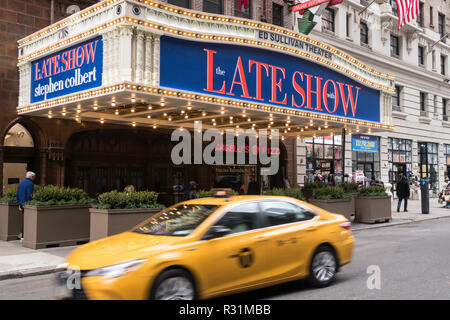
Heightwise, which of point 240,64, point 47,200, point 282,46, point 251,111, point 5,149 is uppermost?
point 282,46

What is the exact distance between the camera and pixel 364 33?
29016mm

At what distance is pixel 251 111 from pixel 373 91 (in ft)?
25.8

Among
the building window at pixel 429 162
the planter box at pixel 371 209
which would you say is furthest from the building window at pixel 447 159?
the planter box at pixel 371 209

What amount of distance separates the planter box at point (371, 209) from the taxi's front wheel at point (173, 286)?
13.1m

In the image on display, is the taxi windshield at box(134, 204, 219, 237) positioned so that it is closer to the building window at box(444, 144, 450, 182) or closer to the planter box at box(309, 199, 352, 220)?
the planter box at box(309, 199, 352, 220)

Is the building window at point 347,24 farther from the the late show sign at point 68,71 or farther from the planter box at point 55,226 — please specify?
the planter box at point 55,226

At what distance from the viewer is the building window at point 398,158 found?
1211 inches

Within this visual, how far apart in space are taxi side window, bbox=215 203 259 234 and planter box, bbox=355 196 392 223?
1178 cm

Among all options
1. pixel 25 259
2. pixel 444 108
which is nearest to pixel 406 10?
pixel 444 108

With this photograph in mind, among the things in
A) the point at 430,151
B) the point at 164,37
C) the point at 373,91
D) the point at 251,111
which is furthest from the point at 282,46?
the point at 430,151

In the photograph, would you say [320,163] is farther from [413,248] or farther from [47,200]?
[47,200]

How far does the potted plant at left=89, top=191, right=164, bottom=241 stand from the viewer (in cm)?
1080

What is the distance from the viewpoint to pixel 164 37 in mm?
12078

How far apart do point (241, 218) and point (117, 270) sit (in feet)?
6.52
